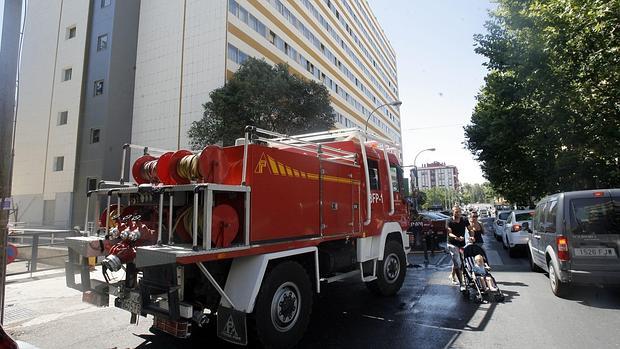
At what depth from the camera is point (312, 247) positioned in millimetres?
5219

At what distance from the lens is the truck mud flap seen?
3.96 metres

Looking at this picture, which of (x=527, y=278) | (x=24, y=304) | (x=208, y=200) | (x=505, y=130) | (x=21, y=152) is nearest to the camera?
(x=208, y=200)

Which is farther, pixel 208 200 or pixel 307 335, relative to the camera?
pixel 307 335

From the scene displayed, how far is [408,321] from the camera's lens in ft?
18.4

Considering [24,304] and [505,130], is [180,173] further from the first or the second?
[505,130]

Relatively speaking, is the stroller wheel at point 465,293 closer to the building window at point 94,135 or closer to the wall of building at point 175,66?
the wall of building at point 175,66

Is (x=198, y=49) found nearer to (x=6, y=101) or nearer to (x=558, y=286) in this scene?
(x=6, y=101)

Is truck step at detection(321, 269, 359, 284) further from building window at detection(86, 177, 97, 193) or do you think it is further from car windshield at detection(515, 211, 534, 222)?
car windshield at detection(515, 211, 534, 222)

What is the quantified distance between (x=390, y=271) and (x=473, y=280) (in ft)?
4.79

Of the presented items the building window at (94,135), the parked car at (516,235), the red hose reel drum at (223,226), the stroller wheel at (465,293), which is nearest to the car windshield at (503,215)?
the parked car at (516,235)

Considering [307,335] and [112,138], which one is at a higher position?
[112,138]

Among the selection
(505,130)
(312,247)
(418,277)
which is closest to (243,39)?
(505,130)

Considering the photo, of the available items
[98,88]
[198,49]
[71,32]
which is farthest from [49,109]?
[198,49]

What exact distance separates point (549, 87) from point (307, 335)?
12.8m
